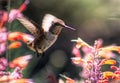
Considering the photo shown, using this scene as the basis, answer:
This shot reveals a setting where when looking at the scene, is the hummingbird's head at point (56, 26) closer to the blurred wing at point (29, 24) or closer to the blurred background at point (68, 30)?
the blurred wing at point (29, 24)

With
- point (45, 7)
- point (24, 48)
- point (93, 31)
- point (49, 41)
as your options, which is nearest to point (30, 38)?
point (49, 41)

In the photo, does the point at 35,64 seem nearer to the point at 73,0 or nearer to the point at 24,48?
the point at 24,48

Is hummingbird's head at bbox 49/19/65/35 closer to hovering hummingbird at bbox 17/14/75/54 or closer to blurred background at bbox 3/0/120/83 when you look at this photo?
hovering hummingbird at bbox 17/14/75/54

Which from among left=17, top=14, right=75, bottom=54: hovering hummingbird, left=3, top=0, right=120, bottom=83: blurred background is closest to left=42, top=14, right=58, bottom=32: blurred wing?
left=17, top=14, right=75, bottom=54: hovering hummingbird

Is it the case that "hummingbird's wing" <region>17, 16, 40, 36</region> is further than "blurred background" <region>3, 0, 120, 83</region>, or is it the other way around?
"blurred background" <region>3, 0, 120, 83</region>

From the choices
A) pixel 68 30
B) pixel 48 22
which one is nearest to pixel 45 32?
pixel 48 22

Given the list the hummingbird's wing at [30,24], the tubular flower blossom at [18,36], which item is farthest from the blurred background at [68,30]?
the hummingbird's wing at [30,24]

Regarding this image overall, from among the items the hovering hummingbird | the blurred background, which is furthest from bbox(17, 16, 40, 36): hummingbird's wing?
the blurred background

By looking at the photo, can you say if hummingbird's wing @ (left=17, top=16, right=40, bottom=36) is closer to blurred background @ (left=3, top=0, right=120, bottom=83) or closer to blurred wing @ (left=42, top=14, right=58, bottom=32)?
blurred wing @ (left=42, top=14, right=58, bottom=32)

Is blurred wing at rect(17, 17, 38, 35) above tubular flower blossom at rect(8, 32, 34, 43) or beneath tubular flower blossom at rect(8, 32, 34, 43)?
above
